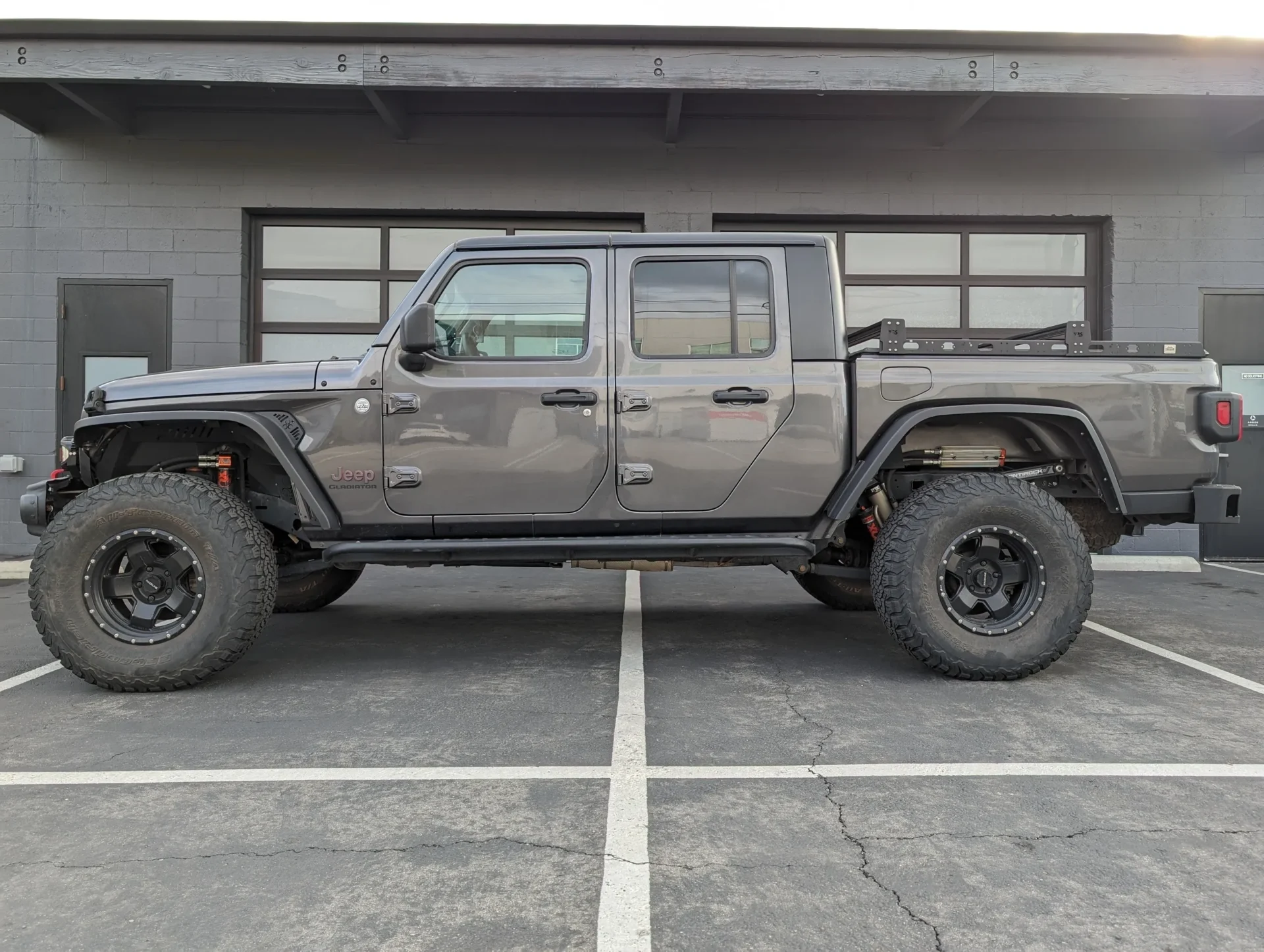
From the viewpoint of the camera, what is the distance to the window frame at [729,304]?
4184mm

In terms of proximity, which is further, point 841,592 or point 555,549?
point 841,592

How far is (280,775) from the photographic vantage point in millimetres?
2893

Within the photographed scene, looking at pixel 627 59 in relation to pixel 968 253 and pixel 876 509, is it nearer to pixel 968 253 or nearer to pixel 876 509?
pixel 968 253

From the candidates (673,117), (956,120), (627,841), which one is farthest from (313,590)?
(956,120)

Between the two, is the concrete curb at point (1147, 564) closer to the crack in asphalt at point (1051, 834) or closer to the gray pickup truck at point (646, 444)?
the gray pickup truck at point (646, 444)

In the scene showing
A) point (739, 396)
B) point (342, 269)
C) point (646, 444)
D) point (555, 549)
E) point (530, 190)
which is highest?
point (530, 190)

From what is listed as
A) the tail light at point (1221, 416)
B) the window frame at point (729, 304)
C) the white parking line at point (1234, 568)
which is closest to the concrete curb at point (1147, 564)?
the white parking line at point (1234, 568)

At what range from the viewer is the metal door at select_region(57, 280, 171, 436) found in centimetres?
862

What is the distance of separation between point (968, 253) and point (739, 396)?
6.21 meters

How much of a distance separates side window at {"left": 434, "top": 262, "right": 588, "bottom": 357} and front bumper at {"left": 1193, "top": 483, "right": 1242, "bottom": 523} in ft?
10.4

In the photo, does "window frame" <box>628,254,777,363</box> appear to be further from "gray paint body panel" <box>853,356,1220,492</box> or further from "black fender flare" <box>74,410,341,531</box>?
"black fender flare" <box>74,410,341,531</box>

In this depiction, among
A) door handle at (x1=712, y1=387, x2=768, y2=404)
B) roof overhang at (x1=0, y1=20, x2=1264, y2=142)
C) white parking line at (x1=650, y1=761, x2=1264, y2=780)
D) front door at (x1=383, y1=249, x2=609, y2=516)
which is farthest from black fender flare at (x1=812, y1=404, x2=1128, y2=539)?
roof overhang at (x1=0, y1=20, x2=1264, y2=142)

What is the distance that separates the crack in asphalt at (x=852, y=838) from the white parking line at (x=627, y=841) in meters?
0.58

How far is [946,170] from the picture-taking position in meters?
8.87
